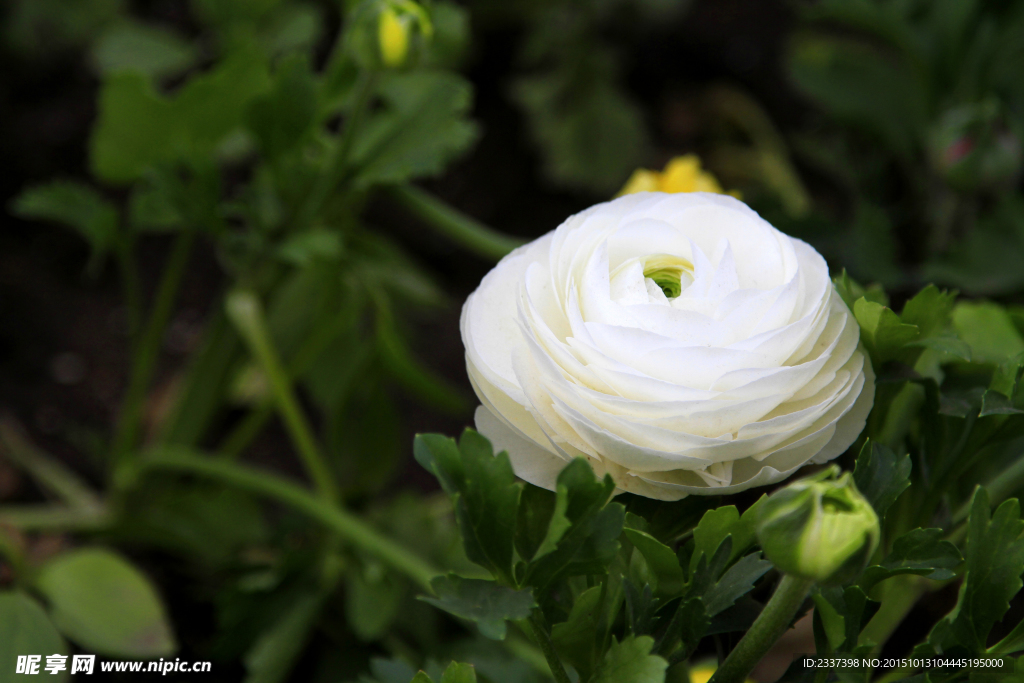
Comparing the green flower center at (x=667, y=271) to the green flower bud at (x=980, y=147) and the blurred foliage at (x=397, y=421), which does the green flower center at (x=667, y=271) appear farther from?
the green flower bud at (x=980, y=147)

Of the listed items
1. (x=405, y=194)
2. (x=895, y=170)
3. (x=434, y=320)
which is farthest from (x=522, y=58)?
(x=405, y=194)

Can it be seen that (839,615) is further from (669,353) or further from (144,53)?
(144,53)

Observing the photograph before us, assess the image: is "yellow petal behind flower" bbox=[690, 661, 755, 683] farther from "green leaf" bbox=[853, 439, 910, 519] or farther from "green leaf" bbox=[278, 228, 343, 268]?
"green leaf" bbox=[278, 228, 343, 268]

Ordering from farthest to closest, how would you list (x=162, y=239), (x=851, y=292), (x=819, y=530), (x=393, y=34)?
(x=162, y=239) → (x=393, y=34) → (x=851, y=292) → (x=819, y=530)

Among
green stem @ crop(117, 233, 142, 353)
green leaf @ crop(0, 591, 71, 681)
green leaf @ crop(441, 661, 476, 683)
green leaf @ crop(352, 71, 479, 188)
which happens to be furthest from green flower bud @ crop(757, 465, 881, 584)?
green stem @ crop(117, 233, 142, 353)

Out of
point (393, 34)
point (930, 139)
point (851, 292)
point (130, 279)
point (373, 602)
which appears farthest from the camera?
point (930, 139)

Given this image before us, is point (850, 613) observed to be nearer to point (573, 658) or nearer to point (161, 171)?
point (573, 658)

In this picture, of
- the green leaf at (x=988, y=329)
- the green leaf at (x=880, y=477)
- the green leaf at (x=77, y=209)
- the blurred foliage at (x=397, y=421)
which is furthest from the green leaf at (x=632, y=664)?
the green leaf at (x=77, y=209)

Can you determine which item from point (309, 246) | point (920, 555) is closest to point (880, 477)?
point (920, 555)
